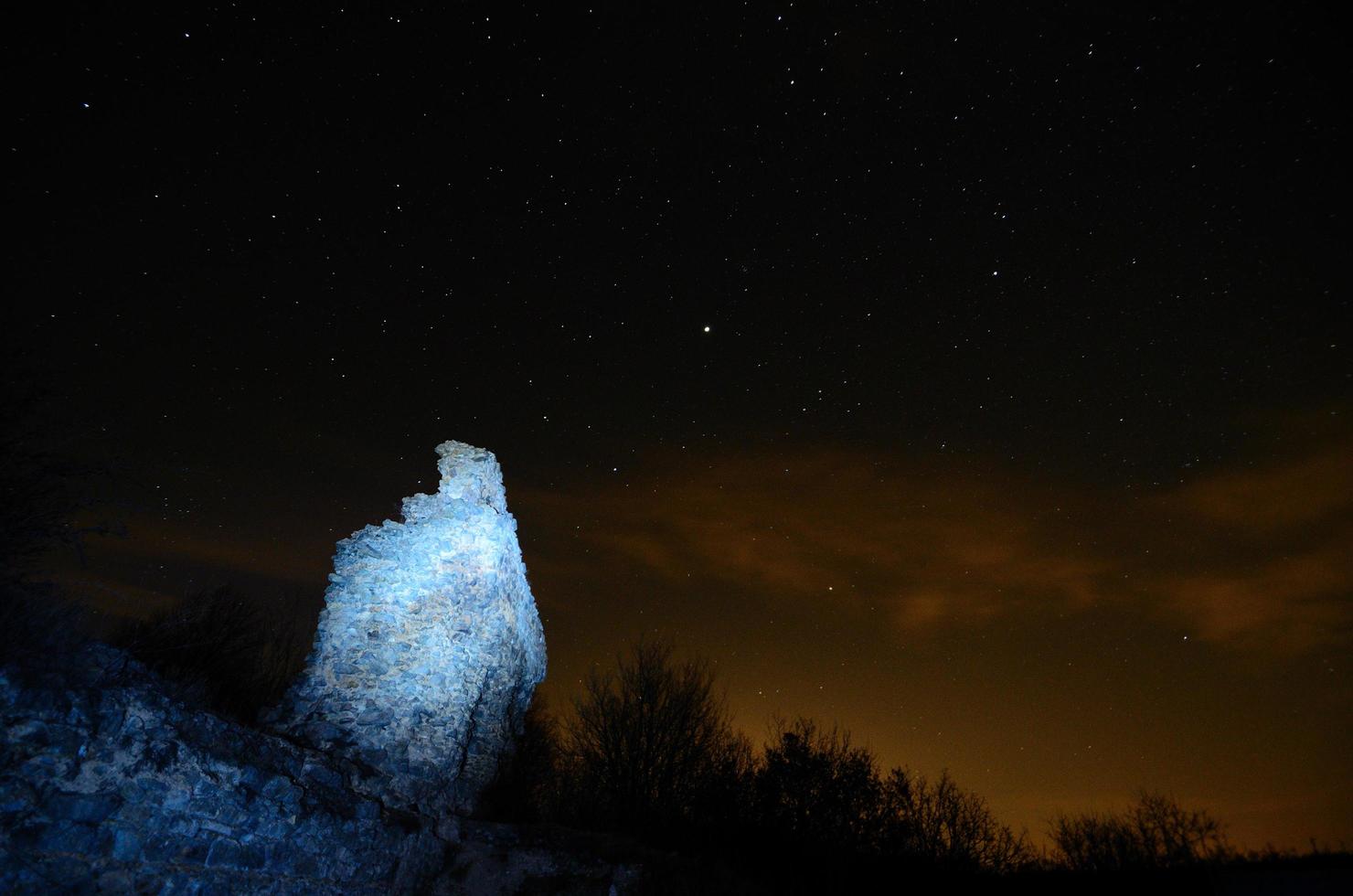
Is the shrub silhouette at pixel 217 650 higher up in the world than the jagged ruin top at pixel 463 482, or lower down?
lower down

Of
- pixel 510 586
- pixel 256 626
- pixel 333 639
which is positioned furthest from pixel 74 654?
pixel 256 626

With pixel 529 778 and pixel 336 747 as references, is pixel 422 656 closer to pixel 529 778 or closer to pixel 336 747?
pixel 336 747

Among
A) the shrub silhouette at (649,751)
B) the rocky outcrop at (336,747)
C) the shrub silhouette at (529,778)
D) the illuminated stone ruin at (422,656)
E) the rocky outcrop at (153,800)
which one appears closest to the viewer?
the rocky outcrop at (153,800)

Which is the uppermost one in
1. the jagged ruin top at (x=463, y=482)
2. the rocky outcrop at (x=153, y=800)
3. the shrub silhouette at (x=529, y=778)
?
the jagged ruin top at (x=463, y=482)

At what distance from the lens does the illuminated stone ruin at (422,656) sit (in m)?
9.70

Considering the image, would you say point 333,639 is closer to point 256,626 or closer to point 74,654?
point 74,654

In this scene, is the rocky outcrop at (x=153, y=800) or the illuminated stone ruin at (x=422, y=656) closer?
the rocky outcrop at (x=153, y=800)

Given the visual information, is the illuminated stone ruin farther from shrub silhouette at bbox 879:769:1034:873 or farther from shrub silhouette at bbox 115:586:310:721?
shrub silhouette at bbox 879:769:1034:873

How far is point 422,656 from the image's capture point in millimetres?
10453

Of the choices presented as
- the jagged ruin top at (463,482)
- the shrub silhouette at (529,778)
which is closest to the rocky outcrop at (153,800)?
the shrub silhouette at (529,778)

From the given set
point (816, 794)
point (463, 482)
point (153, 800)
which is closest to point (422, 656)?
point (463, 482)

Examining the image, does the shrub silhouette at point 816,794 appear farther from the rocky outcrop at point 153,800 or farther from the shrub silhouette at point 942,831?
the rocky outcrop at point 153,800

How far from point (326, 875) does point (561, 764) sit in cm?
1794

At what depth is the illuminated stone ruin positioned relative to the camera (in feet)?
31.8
